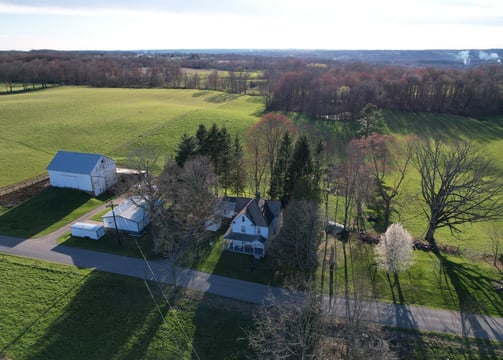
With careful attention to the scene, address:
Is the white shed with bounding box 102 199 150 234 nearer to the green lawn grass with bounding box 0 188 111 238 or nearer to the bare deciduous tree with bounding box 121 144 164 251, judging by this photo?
the bare deciduous tree with bounding box 121 144 164 251

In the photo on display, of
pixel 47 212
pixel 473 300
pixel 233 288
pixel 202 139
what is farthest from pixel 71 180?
pixel 473 300

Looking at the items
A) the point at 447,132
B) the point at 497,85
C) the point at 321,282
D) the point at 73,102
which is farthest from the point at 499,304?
the point at 73,102

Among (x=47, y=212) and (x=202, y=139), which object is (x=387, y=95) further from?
(x=47, y=212)

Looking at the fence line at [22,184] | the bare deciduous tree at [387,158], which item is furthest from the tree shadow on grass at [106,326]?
the bare deciduous tree at [387,158]

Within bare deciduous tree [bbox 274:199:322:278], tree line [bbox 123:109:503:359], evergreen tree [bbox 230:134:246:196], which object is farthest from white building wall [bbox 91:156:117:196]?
bare deciduous tree [bbox 274:199:322:278]

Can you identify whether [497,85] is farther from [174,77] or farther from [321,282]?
[174,77]
